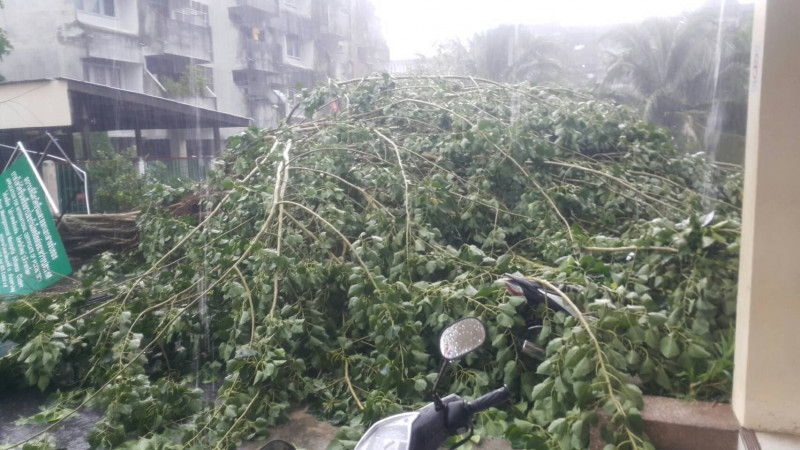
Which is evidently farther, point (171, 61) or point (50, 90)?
point (171, 61)

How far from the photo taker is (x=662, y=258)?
2951mm

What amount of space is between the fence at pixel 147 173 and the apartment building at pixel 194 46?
0.11 meters

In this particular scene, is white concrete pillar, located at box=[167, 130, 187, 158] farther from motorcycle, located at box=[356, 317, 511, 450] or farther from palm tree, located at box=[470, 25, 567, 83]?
motorcycle, located at box=[356, 317, 511, 450]

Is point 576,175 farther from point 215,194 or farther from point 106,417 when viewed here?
point 106,417

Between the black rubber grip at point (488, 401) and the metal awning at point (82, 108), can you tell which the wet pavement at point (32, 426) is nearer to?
the metal awning at point (82, 108)

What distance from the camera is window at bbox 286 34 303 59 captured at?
4993 mm

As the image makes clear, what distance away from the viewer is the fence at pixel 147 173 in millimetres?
3865

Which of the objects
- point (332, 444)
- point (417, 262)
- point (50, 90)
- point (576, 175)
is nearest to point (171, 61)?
point (50, 90)

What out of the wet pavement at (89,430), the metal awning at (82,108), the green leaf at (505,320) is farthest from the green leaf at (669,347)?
the metal awning at (82,108)

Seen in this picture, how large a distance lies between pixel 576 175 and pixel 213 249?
280 cm

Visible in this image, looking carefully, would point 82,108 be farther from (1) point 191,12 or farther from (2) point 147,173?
(1) point 191,12

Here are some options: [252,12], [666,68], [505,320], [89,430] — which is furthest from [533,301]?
[252,12]

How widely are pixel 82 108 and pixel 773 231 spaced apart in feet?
12.2

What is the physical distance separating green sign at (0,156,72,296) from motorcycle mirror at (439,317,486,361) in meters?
3.12
